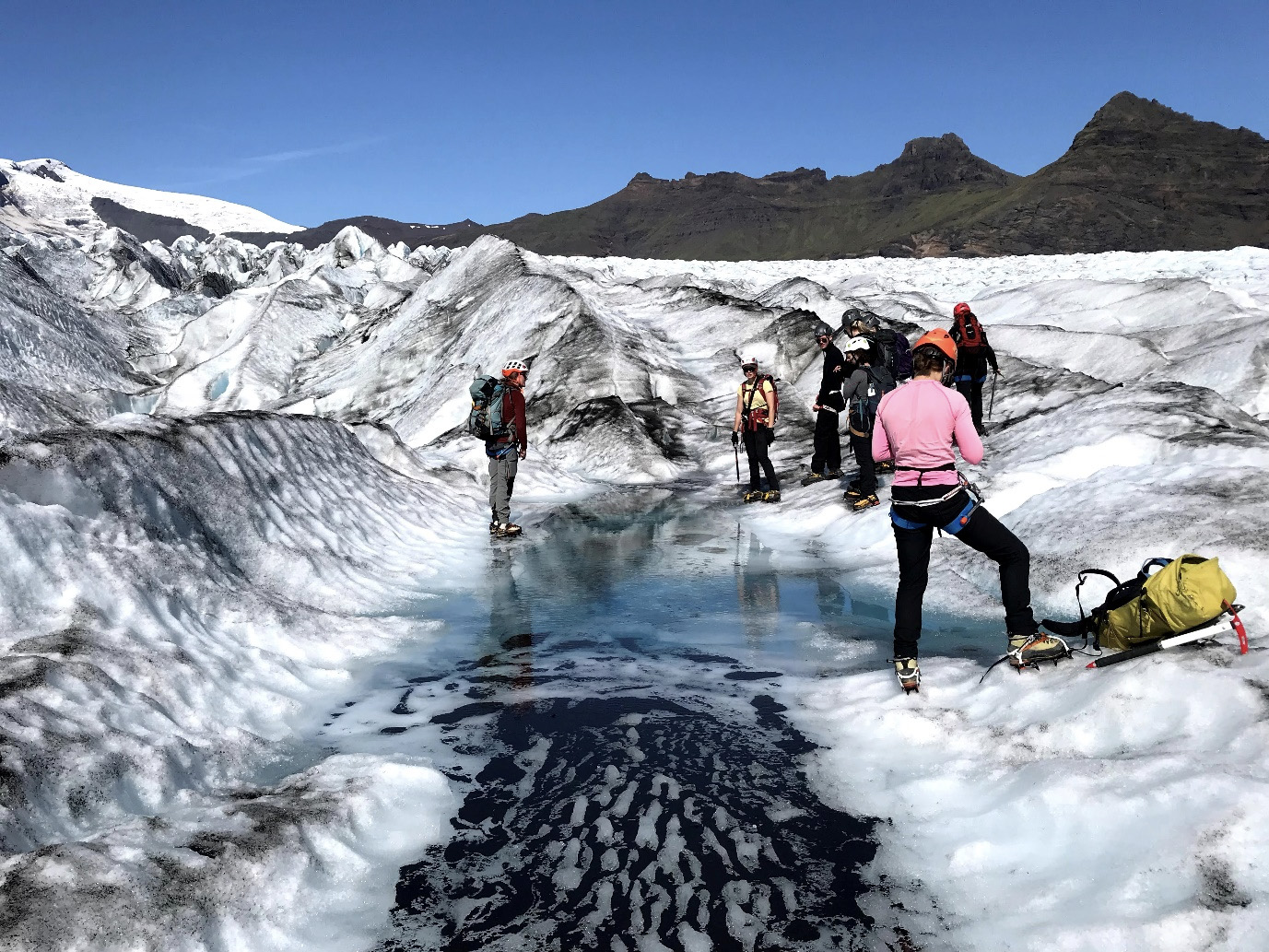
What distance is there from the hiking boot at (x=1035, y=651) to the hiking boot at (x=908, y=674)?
576 mm

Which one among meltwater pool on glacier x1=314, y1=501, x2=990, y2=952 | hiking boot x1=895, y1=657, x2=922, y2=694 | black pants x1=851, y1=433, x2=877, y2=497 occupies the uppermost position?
black pants x1=851, y1=433, x2=877, y2=497

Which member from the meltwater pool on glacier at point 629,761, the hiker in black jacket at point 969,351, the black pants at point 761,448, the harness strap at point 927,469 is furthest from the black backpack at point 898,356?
the harness strap at point 927,469

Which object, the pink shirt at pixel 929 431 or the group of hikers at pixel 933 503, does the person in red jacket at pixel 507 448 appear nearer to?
the group of hikers at pixel 933 503

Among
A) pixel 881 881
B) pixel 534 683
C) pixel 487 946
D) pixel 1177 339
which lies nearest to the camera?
pixel 487 946

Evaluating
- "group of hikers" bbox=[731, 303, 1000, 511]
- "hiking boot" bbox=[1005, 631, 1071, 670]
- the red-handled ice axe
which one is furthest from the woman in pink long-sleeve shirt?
"group of hikers" bbox=[731, 303, 1000, 511]

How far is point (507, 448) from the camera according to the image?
473 inches

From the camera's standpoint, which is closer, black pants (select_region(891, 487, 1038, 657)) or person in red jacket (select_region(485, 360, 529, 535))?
black pants (select_region(891, 487, 1038, 657))

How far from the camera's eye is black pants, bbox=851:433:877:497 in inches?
460

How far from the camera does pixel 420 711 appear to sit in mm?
5977

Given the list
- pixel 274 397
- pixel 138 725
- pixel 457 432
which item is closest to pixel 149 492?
pixel 138 725

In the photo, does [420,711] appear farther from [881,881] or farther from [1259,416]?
[1259,416]

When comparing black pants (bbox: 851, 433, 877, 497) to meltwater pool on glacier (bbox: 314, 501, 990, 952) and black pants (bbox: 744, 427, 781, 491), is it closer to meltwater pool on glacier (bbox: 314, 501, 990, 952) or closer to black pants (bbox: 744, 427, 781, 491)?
black pants (bbox: 744, 427, 781, 491)

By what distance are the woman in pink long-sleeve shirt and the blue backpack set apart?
22.8 ft

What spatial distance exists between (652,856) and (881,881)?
3.36 feet
